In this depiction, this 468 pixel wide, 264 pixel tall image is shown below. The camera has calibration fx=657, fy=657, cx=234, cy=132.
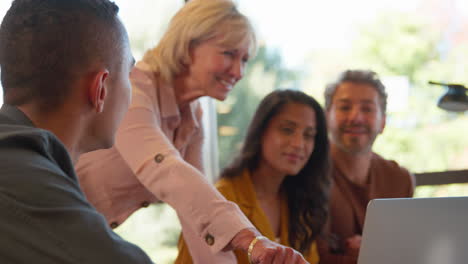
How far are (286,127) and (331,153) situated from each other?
328 mm

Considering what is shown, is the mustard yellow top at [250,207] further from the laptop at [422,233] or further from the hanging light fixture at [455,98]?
the laptop at [422,233]

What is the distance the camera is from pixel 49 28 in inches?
37.3

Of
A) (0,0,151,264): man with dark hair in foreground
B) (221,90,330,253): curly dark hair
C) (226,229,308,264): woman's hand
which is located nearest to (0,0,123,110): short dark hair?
(0,0,151,264): man with dark hair in foreground

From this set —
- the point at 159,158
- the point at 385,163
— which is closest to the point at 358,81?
the point at 385,163

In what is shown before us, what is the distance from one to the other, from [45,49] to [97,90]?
94 mm

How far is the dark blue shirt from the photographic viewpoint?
2.40ft

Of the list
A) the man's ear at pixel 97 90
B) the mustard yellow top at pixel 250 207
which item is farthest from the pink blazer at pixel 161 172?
the man's ear at pixel 97 90

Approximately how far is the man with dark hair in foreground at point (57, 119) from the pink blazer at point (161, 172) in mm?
413

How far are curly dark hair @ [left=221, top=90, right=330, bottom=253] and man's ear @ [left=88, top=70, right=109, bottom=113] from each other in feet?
4.11

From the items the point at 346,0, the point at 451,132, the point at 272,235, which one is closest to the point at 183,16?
the point at 272,235

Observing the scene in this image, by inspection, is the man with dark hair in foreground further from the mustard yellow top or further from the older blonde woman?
the mustard yellow top

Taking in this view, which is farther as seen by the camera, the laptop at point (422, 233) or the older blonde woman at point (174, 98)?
the older blonde woman at point (174, 98)

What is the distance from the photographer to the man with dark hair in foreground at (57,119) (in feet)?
2.42

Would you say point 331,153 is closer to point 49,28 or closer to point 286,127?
point 286,127
